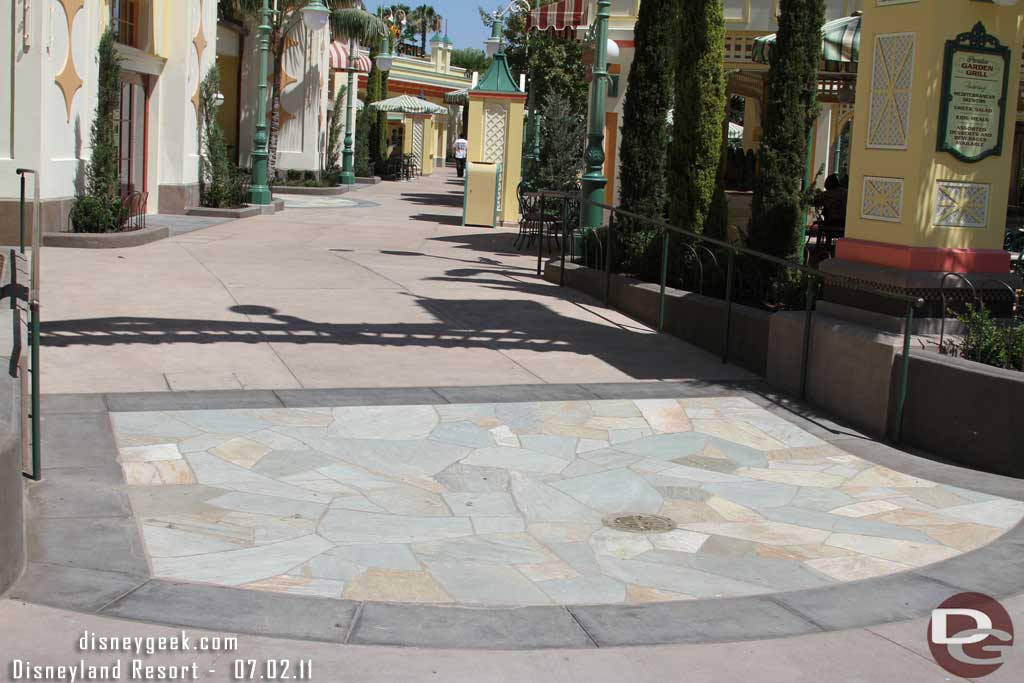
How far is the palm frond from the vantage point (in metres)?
34.2

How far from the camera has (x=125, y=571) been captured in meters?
4.92

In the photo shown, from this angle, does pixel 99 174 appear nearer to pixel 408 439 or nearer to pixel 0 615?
pixel 408 439

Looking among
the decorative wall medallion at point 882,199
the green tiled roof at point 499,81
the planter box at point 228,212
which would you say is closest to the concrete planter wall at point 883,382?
the decorative wall medallion at point 882,199

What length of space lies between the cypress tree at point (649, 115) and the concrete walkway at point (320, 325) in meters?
1.43

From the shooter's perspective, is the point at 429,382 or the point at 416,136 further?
the point at 416,136

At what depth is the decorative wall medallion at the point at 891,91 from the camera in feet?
26.7

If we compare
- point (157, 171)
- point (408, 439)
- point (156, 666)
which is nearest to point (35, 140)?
point (157, 171)

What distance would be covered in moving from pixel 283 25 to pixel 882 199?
23.8 metres

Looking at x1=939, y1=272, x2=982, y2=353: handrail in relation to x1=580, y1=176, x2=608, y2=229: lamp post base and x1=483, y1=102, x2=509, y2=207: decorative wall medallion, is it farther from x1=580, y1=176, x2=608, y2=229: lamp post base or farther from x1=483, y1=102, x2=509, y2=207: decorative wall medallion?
x1=483, y1=102, x2=509, y2=207: decorative wall medallion

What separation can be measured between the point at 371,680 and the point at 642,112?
10.3m

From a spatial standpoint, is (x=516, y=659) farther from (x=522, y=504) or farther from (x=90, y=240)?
(x=90, y=240)

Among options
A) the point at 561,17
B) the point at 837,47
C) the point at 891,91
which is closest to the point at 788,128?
the point at 891,91

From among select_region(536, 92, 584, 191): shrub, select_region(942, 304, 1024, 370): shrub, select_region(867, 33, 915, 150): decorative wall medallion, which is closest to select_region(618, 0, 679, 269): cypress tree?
select_region(867, 33, 915, 150): decorative wall medallion

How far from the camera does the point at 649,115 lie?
13.3 metres
